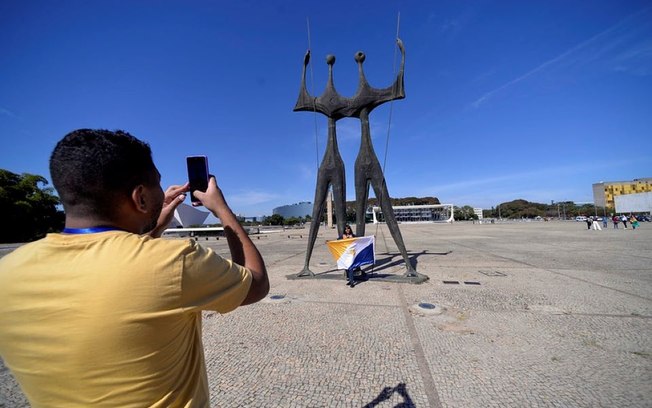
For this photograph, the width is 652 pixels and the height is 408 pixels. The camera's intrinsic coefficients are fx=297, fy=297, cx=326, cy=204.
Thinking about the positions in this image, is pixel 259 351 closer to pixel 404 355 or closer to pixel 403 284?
pixel 404 355

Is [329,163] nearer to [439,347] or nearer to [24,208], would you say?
[439,347]

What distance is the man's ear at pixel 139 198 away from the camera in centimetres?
110

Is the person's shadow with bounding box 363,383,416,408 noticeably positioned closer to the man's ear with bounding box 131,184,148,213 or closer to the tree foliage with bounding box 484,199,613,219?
the man's ear with bounding box 131,184,148,213

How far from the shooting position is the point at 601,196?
92.4 m

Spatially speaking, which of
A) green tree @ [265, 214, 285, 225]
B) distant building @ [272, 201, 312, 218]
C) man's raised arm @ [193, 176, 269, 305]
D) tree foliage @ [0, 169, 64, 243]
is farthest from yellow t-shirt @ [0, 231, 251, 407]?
distant building @ [272, 201, 312, 218]

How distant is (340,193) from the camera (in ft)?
26.2

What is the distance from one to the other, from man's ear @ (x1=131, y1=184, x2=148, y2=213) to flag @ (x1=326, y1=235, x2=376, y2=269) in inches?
236

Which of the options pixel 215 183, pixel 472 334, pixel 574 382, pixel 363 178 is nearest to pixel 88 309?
pixel 215 183

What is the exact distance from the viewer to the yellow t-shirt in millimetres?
845

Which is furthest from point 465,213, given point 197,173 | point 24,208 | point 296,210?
point 197,173

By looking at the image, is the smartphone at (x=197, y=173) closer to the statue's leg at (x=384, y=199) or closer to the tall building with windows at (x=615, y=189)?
the statue's leg at (x=384, y=199)

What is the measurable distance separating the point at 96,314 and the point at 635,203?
279ft

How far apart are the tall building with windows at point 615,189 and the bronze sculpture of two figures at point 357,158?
117811 millimetres

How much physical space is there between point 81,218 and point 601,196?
413ft
